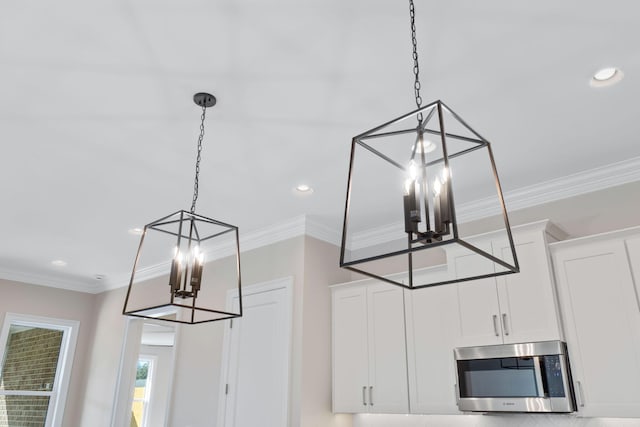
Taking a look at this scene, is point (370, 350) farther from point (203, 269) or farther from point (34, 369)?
point (34, 369)

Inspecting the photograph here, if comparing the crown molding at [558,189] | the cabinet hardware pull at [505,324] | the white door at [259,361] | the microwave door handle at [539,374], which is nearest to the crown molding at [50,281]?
the white door at [259,361]

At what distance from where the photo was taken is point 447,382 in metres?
3.32

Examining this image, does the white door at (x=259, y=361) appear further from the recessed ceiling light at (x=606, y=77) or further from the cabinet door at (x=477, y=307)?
the recessed ceiling light at (x=606, y=77)

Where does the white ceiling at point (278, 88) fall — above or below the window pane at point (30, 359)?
above

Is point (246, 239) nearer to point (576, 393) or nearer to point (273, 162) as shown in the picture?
point (273, 162)

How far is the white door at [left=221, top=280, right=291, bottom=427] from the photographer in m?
3.85

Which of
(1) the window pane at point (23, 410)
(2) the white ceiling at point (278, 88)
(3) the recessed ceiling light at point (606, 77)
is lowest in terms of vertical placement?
(1) the window pane at point (23, 410)

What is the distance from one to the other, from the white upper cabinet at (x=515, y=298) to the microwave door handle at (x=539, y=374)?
0.12m

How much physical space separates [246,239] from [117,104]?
83.7 inches

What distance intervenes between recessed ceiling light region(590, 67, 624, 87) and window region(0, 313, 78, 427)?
20.3 ft

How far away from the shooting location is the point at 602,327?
2.78 metres

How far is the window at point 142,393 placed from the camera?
9312 mm

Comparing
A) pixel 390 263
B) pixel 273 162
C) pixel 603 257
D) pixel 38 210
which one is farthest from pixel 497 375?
pixel 38 210

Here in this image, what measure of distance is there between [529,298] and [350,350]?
1.45 metres
